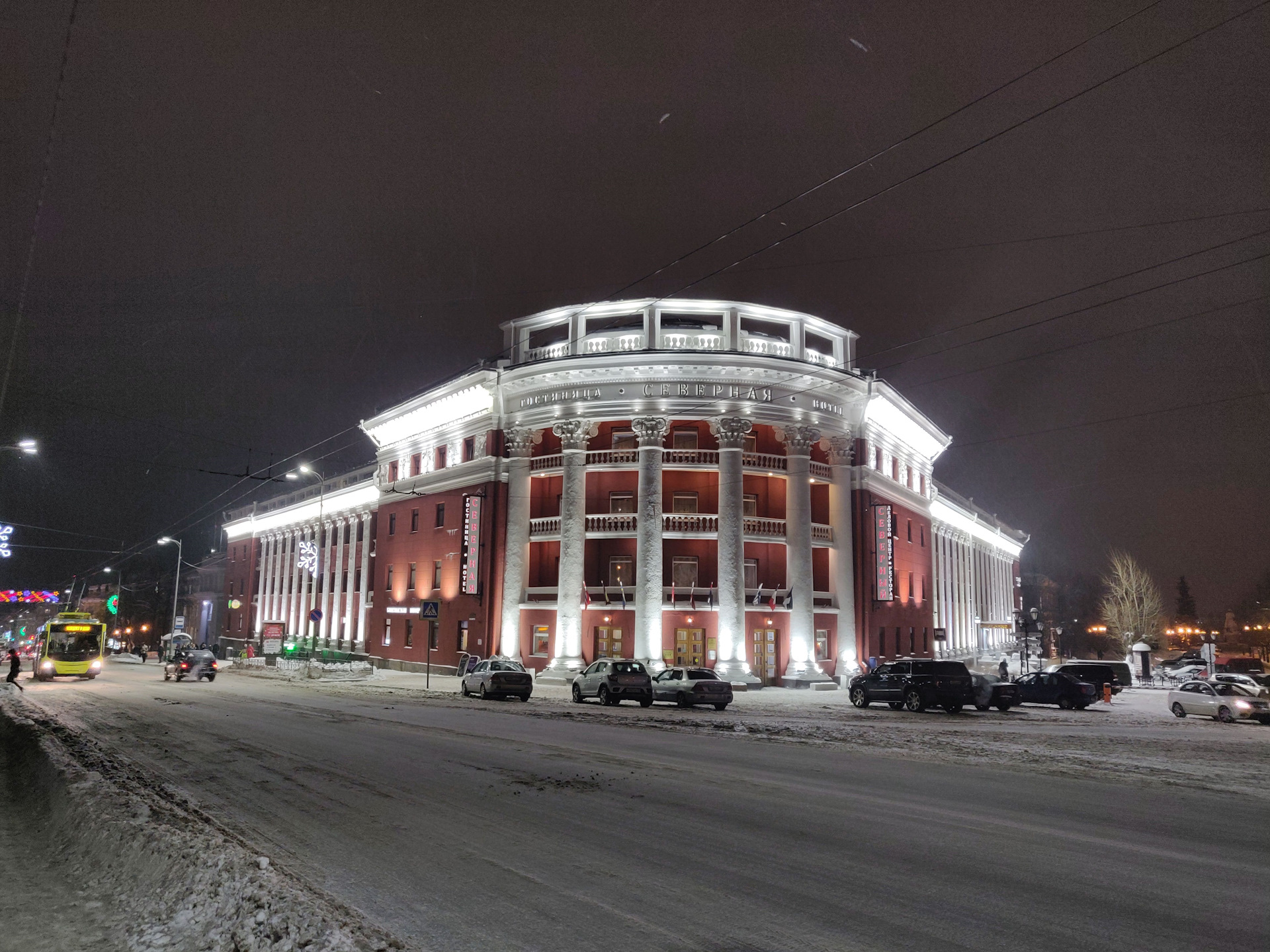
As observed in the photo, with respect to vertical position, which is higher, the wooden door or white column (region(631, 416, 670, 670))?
white column (region(631, 416, 670, 670))

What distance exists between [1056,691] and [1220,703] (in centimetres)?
565

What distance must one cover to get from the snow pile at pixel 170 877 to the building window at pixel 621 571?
2895 centimetres

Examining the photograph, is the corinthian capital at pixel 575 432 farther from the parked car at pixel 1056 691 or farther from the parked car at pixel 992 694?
the parked car at pixel 1056 691

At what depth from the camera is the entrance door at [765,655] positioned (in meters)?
38.5

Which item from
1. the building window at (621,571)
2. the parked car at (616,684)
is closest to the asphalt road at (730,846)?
the parked car at (616,684)

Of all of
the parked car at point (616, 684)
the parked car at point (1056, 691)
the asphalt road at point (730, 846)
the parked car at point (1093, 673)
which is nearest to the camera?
the asphalt road at point (730, 846)

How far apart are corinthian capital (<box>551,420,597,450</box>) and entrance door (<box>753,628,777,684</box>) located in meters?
11.7

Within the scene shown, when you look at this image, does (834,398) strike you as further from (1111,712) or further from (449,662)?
(449,662)

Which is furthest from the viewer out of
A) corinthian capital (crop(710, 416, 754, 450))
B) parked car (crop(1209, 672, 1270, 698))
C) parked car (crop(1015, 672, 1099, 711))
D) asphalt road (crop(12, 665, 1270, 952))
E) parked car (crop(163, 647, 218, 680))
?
parked car (crop(163, 647, 218, 680))

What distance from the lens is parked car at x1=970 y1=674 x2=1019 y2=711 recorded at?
28.5 metres

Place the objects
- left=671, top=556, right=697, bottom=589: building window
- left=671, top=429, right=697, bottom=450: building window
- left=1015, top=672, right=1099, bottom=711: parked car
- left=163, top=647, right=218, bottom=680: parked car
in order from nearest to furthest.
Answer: left=1015, top=672, right=1099, bottom=711: parked car, left=163, top=647, right=218, bottom=680: parked car, left=671, top=556, right=697, bottom=589: building window, left=671, top=429, right=697, bottom=450: building window

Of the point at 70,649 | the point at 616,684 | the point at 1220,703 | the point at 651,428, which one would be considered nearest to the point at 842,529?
the point at 651,428

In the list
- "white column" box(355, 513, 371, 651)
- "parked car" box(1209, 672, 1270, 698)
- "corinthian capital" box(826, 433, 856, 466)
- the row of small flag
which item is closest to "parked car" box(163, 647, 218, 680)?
the row of small flag

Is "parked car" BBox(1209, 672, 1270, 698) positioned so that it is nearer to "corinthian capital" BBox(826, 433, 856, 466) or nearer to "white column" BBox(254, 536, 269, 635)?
"corinthian capital" BBox(826, 433, 856, 466)
